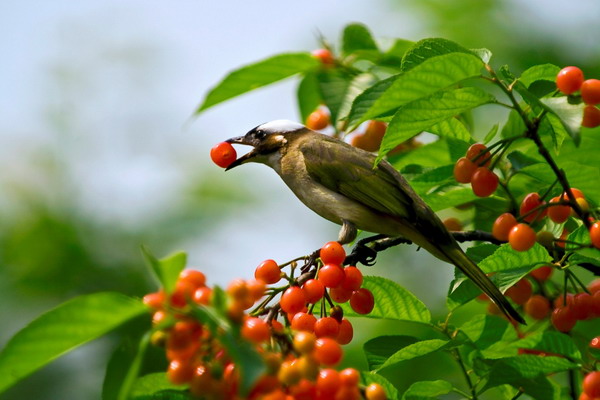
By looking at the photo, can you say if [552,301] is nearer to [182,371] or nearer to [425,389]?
[425,389]

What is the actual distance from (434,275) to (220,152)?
3770mm

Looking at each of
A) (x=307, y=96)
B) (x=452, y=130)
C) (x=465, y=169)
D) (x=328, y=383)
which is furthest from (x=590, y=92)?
(x=307, y=96)

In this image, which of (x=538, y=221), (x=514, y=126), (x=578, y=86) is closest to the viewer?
(x=578, y=86)

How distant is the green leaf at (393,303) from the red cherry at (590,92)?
94 cm

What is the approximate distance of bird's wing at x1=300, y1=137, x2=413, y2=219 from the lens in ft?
13.9

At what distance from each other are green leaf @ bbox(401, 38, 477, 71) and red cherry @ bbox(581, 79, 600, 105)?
0.45 metres

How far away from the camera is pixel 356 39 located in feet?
13.9

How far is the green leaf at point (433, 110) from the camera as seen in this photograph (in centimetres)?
268

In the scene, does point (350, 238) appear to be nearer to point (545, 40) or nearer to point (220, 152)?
point (220, 152)

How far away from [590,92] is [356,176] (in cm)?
191

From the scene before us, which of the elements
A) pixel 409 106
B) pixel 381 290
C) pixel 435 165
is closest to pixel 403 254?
pixel 435 165

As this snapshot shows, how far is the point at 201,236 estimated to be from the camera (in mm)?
7812

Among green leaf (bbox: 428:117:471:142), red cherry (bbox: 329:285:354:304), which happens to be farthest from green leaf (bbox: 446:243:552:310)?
green leaf (bbox: 428:117:471:142)

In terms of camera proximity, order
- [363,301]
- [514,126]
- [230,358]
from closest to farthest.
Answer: [230,358]
[363,301]
[514,126]
